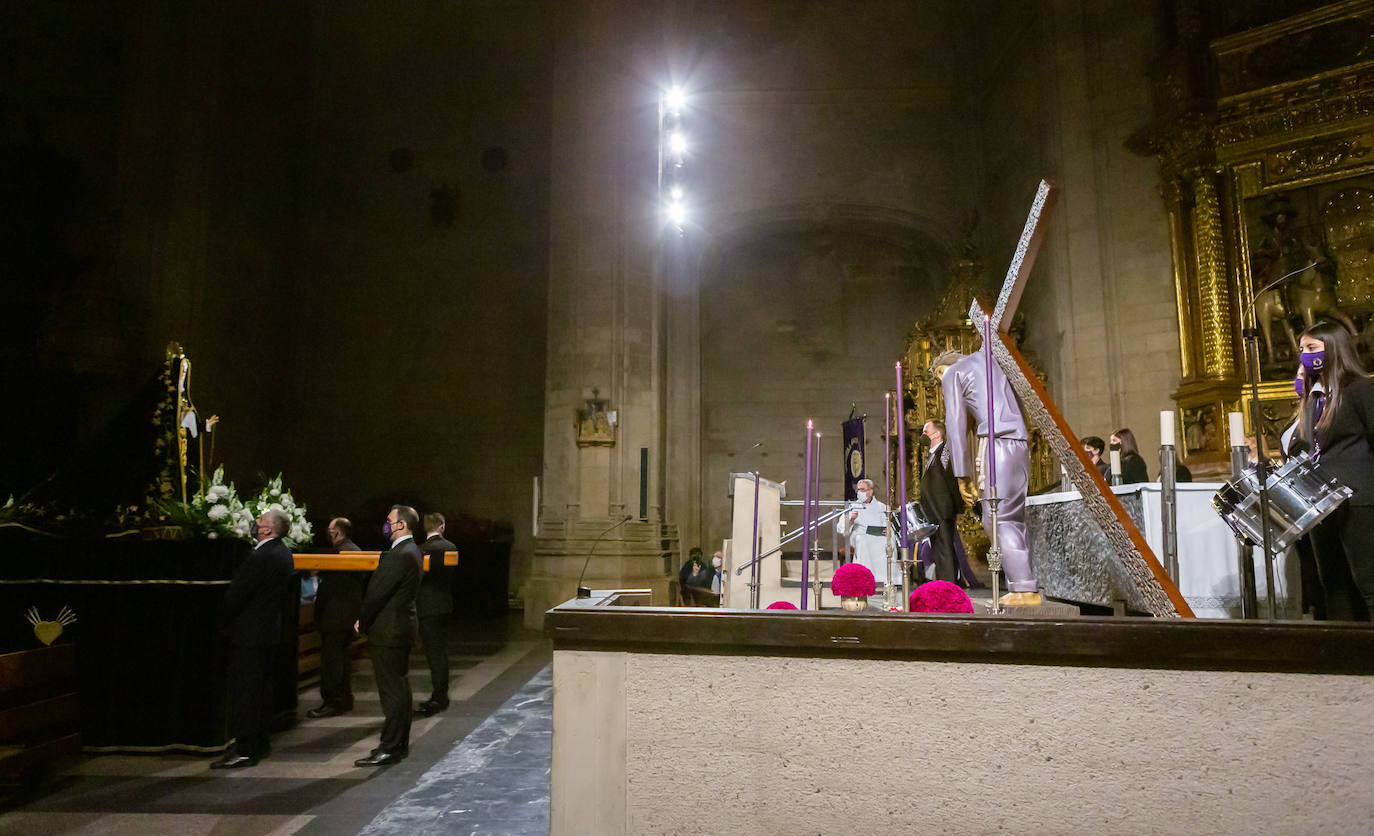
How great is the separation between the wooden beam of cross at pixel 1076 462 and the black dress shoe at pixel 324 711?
5.36m

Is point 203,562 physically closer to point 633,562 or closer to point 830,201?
point 633,562

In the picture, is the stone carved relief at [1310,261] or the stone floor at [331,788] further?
the stone carved relief at [1310,261]

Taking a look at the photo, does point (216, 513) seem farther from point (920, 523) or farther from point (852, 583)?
point (920, 523)

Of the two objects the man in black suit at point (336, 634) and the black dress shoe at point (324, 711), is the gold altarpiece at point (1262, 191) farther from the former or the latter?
the black dress shoe at point (324, 711)

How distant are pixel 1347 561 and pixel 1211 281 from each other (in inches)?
229

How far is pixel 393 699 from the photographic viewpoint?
4516 mm

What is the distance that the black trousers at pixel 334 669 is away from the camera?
19.1 feet

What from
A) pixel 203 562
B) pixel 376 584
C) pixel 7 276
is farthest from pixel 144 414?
pixel 7 276

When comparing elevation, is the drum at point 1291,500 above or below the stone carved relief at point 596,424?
below

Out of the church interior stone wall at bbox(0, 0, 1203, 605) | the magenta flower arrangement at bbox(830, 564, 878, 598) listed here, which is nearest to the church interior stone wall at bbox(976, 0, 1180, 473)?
the church interior stone wall at bbox(0, 0, 1203, 605)

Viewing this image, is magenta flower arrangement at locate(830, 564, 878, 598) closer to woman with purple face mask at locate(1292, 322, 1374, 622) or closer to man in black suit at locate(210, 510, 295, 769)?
woman with purple face mask at locate(1292, 322, 1374, 622)

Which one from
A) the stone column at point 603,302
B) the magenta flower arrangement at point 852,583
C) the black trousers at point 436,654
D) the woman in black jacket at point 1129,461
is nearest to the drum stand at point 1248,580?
the magenta flower arrangement at point 852,583

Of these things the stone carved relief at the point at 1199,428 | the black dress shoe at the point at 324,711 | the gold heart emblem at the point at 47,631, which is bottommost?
the black dress shoe at the point at 324,711

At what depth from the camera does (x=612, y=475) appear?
32.3 feet
